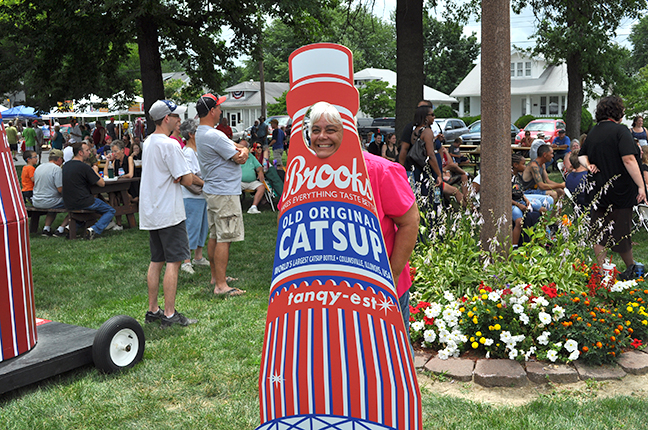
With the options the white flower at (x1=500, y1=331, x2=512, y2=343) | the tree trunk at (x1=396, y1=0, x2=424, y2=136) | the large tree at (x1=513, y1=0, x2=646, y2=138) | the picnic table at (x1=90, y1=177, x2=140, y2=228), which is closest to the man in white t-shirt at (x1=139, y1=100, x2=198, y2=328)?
the white flower at (x1=500, y1=331, x2=512, y2=343)

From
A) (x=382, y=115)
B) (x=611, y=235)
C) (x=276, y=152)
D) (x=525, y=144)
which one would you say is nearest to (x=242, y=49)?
(x=276, y=152)

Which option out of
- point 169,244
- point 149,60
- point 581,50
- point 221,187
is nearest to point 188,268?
point 221,187

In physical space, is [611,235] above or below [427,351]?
above

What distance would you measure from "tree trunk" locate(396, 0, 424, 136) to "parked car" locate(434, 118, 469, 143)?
22.3 metres

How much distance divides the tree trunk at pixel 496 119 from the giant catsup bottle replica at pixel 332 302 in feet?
10.5

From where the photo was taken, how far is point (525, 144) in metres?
20.8

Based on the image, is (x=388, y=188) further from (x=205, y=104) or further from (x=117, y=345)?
(x=205, y=104)

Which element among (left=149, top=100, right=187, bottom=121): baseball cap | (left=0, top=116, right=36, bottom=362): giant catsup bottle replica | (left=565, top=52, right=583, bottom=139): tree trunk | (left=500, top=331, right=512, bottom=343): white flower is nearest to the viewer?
(left=0, top=116, right=36, bottom=362): giant catsup bottle replica

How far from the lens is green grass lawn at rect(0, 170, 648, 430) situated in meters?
3.60

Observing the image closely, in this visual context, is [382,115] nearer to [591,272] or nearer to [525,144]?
[525,144]

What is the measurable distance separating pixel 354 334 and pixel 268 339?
1.13 ft

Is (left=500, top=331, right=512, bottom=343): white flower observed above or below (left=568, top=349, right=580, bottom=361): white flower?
above

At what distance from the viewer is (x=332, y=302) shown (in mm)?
2164

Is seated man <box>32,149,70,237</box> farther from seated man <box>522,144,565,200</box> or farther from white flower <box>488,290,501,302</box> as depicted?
white flower <box>488,290,501,302</box>
